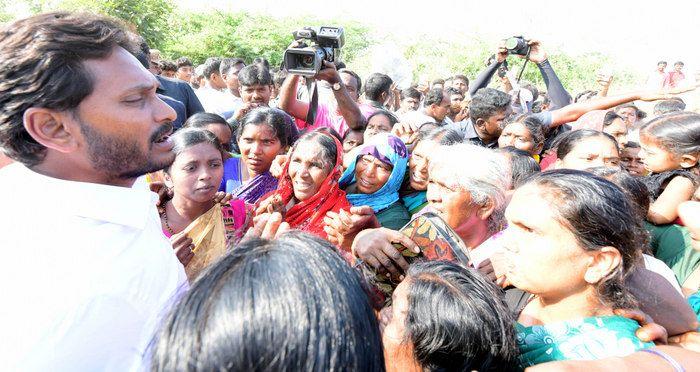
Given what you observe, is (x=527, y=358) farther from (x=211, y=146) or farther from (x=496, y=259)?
(x=211, y=146)

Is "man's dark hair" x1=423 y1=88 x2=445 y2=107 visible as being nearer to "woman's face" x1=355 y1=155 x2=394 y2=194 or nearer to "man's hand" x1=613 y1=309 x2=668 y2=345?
"woman's face" x1=355 y1=155 x2=394 y2=194

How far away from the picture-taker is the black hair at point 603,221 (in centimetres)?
138

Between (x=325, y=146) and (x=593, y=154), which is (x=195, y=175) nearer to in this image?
(x=325, y=146)

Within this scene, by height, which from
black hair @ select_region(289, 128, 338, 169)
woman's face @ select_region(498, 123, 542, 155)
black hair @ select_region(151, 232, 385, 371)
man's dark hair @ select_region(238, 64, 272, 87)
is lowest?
man's dark hair @ select_region(238, 64, 272, 87)

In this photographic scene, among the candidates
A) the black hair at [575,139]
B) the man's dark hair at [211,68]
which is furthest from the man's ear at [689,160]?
the man's dark hair at [211,68]

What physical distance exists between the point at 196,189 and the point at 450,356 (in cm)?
175

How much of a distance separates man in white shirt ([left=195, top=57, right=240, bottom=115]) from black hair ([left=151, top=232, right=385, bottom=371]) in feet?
14.2

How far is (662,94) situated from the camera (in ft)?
12.5

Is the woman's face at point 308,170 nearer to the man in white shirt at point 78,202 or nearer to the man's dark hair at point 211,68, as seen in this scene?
the man in white shirt at point 78,202

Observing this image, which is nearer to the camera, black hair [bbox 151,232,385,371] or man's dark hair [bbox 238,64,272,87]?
black hair [bbox 151,232,385,371]

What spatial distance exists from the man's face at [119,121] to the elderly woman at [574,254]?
3.76 ft

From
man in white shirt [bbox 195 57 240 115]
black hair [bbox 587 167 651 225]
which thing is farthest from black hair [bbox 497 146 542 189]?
man in white shirt [bbox 195 57 240 115]

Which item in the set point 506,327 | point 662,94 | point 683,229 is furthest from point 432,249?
point 662,94

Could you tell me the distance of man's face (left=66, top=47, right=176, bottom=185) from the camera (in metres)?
1.29
